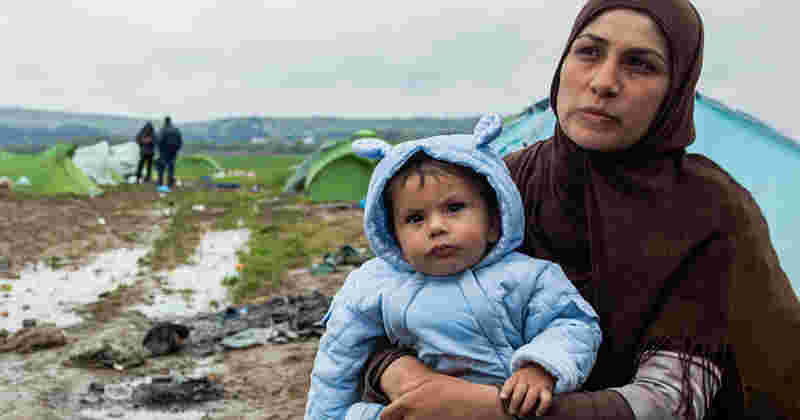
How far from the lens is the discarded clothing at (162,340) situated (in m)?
6.11

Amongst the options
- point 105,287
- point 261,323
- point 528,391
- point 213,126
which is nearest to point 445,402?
point 528,391

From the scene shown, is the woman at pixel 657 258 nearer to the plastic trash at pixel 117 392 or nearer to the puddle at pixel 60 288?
the plastic trash at pixel 117 392

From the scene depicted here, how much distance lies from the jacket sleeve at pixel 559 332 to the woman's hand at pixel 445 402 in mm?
113

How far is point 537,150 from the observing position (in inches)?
99.3

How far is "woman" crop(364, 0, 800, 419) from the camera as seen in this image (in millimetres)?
2020

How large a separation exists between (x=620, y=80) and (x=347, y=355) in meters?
1.11

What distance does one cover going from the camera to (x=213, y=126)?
169750mm

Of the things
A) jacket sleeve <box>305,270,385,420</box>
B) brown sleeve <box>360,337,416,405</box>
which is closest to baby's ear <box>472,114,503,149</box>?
jacket sleeve <box>305,270,385,420</box>

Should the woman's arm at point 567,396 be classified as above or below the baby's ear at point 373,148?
below

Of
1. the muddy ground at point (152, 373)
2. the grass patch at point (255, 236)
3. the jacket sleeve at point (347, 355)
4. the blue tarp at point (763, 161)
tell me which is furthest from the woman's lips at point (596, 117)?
the grass patch at point (255, 236)

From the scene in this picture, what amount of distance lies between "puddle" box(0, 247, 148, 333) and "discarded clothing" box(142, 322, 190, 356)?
1219mm

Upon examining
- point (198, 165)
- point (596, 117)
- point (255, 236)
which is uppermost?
point (596, 117)

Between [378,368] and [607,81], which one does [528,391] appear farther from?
[607,81]

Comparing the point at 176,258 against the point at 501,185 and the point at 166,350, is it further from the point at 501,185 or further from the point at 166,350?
the point at 501,185
